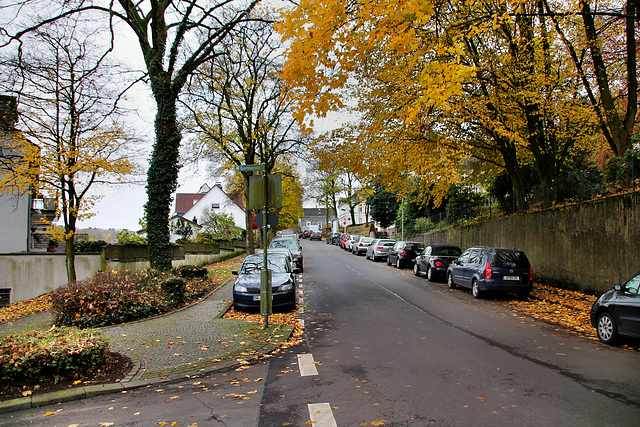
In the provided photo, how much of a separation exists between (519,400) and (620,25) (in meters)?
14.9

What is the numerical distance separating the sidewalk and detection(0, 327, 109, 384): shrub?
438 mm

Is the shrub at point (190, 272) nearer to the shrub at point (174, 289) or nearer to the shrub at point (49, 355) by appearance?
the shrub at point (174, 289)

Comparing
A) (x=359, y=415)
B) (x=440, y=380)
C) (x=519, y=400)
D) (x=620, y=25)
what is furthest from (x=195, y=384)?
(x=620, y=25)

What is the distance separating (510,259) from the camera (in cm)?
1322

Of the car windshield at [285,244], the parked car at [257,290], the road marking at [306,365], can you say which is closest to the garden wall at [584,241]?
the parked car at [257,290]

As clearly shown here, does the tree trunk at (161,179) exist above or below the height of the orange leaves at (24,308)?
above

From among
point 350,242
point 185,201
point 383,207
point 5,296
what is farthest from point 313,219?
point 5,296

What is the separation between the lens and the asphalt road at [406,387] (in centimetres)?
439

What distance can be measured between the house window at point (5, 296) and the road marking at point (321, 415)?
18915 mm

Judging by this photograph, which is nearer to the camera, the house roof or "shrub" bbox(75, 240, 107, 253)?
"shrub" bbox(75, 240, 107, 253)

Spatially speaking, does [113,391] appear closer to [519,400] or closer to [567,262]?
[519,400]

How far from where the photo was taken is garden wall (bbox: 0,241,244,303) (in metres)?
18.5

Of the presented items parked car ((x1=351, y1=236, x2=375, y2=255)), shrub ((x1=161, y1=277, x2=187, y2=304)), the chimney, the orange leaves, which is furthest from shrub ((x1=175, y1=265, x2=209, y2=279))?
parked car ((x1=351, y1=236, x2=375, y2=255))

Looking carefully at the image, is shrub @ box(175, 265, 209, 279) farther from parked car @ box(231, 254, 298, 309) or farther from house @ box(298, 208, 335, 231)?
house @ box(298, 208, 335, 231)
